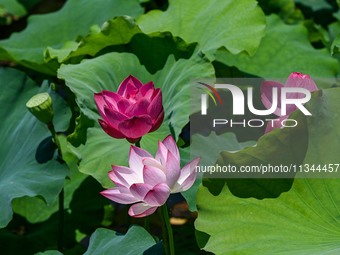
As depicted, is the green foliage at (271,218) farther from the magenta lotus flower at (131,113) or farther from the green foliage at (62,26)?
the green foliage at (62,26)

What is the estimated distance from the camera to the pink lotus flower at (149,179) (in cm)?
137

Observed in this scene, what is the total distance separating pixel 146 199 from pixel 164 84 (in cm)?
62

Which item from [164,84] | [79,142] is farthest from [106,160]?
[164,84]

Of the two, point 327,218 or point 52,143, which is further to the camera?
point 52,143

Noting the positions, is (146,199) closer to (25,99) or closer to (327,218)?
(327,218)

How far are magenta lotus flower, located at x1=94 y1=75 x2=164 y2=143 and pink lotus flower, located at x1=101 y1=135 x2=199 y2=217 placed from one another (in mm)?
97

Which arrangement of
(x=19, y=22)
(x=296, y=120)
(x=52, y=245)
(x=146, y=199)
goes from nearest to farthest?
(x=146, y=199)
(x=296, y=120)
(x=52, y=245)
(x=19, y=22)

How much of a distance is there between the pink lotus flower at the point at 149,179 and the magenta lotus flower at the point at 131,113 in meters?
0.10

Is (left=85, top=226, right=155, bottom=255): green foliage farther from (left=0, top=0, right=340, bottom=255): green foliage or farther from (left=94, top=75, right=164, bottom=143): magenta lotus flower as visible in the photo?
(left=94, top=75, right=164, bottom=143): magenta lotus flower

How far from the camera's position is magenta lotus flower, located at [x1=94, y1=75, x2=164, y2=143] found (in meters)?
1.53

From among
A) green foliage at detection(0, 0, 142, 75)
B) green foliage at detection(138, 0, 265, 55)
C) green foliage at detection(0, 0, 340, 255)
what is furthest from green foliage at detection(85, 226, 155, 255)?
green foliage at detection(0, 0, 142, 75)

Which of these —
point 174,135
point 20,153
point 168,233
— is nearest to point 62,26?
Answer: point 20,153

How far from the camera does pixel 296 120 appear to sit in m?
1.49

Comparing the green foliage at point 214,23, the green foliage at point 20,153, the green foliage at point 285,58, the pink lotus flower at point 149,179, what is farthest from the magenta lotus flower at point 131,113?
the green foliage at point 285,58
